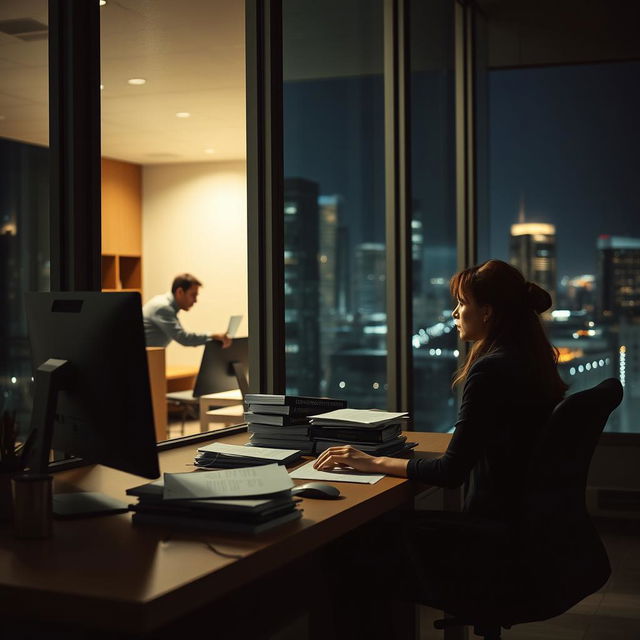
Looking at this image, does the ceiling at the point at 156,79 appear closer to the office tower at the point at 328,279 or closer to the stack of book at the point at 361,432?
the office tower at the point at 328,279

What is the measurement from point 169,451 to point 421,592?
96 centimetres

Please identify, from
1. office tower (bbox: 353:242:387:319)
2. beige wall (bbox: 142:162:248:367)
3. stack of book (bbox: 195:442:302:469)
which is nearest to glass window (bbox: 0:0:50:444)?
stack of book (bbox: 195:442:302:469)

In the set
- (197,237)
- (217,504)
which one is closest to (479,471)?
(217,504)

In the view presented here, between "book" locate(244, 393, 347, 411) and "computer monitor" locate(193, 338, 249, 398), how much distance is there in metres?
2.17

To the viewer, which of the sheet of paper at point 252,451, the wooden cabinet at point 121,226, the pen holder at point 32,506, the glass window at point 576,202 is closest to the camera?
the pen holder at point 32,506

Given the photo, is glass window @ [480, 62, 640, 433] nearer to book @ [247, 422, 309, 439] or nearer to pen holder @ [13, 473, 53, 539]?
book @ [247, 422, 309, 439]

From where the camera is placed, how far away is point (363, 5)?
15.4ft

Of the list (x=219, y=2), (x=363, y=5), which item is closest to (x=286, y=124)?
(x=219, y=2)

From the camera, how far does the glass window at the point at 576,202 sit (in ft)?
20.1

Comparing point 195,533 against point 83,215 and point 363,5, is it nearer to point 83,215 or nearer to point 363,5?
point 83,215

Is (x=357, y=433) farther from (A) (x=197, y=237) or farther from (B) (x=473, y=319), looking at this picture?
(A) (x=197, y=237)

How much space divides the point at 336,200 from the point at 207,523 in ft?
9.86

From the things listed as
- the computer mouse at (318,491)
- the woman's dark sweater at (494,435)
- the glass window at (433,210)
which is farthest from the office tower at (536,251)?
the computer mouse at (318,491)

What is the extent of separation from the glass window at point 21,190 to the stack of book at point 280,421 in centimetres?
67
